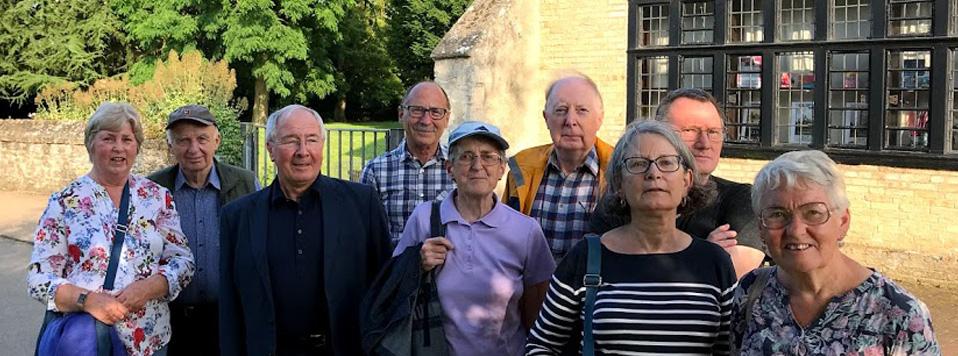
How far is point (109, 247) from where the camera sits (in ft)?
12.0

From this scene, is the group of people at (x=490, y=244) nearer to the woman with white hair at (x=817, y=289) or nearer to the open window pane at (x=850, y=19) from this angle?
the woman with white hair at (x=817, y=289)

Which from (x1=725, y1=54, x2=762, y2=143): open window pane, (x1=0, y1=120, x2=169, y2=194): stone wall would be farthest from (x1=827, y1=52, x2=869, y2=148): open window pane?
(x1=0, y1=120, x2=169, y2=194): stone wall

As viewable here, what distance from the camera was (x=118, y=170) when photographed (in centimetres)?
372

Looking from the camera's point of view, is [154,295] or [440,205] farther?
[154,295]

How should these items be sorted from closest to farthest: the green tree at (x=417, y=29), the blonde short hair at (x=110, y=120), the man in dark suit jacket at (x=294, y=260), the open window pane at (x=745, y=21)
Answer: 1. the man in dark suit jacket at (x=294, y=260)
2. the blonde short hair at (x=110, y=120)
3. the open window pane at (x=745, y=21)
4. the green tree at (x=417, y=29)

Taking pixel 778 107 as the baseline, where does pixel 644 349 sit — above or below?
below

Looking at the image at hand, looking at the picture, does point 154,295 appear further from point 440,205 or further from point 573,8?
point 573,8

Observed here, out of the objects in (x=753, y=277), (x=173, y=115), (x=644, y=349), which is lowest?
(x=644, y=349)

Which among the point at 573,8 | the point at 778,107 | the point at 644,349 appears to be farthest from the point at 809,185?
the point at 573,8

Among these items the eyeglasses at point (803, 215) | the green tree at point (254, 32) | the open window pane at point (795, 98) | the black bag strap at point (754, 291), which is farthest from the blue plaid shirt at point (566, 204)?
the green tree at point (254, 32)

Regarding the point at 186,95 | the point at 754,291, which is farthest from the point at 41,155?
the point at 754,291

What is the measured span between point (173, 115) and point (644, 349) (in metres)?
2.78

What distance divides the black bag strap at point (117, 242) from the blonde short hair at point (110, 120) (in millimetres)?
287

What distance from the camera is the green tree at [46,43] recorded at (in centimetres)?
2916
